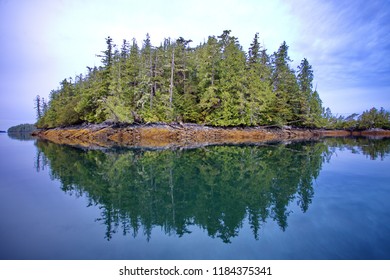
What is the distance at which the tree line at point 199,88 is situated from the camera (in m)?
43.9

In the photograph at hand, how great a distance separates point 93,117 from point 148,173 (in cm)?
3931

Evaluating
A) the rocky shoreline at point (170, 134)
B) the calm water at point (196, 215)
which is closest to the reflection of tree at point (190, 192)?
the calm water at point (196, 215)

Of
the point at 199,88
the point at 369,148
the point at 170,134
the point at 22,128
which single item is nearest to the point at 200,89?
the point at 199,88

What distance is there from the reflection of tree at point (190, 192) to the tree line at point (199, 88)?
2729 centimetres

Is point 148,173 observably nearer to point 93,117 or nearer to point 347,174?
point 347,174

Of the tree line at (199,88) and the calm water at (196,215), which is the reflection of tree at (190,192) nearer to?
the calm water at (196,215)

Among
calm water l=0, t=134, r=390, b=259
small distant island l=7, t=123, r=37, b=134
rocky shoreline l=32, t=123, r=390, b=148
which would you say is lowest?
calm water l=0, t=134, r=390, b=259

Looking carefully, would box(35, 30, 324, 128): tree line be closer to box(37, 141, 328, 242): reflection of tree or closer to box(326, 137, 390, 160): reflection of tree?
box(326, 137, 390, 160): reflection of tree

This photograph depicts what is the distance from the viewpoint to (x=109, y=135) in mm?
47562

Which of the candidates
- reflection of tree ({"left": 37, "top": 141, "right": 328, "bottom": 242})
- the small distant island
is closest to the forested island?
reflection of tree ({"left": 37, "top": 141, "right": 328, "bottom": 242})

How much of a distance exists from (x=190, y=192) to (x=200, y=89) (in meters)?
38.5

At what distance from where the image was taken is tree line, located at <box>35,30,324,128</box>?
43.9m

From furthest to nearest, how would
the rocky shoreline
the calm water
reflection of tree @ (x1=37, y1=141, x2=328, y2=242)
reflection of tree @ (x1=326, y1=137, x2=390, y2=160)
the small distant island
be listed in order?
the small distant island < the rocky shoreline < reflection of tree @ (x1=326, y1=137, x2=390, y2=160) < reflection of tree @ (x1=37, y1=141, x2=328, y2=242) < the calm water

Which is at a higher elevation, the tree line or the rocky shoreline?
the tree line
